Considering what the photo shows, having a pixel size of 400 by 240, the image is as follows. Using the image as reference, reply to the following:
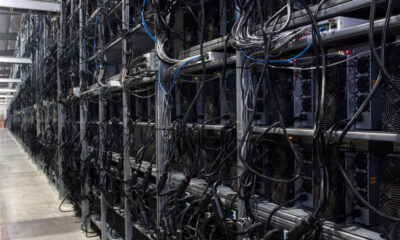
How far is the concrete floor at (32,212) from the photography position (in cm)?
358

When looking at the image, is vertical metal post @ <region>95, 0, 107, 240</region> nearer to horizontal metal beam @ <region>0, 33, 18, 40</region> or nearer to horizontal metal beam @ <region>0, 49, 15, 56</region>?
horizontal metal beam @ <region>0, 33, 18, 40</region>

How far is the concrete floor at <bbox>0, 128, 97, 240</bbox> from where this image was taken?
358 centimetres

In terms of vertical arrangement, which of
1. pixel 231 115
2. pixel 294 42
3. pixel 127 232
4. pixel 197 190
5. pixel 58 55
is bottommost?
pixel 127 232

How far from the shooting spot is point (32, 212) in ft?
14.4

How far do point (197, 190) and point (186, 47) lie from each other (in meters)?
0.82

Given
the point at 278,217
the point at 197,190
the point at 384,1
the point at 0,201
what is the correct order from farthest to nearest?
the point at 0,201, the point at 197,190, the point at 278,217, the point at 384,1

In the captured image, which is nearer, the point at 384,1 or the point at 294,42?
the point at 384,1

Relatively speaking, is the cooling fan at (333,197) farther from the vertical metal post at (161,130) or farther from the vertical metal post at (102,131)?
the vertical metal post at (102,131)

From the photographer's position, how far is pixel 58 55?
192 inches

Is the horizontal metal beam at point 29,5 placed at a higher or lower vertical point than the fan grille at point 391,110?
higher

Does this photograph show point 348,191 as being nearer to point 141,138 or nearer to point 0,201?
point 141,138

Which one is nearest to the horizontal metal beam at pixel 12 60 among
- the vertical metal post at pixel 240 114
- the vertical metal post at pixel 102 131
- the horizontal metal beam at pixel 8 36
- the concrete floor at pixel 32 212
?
the concrete floor at pixel 32 212

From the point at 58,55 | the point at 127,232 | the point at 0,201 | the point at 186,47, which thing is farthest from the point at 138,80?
the point at 0,201

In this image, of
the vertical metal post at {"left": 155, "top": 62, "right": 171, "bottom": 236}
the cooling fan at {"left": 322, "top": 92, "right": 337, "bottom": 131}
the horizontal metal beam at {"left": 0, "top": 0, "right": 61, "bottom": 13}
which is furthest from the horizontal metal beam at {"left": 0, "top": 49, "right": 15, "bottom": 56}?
the cooling fan at {"left": 322, "top": 92, "right": 337, "bottom": 131}
